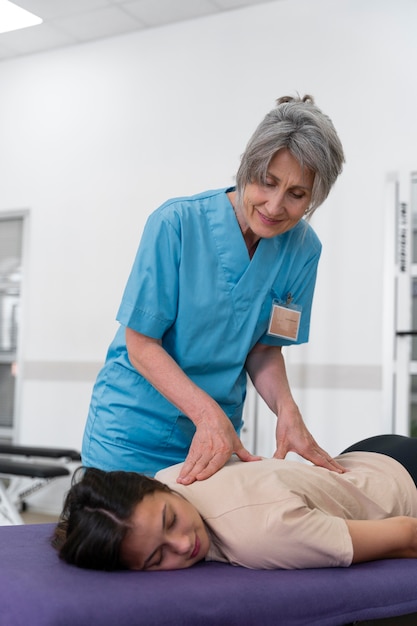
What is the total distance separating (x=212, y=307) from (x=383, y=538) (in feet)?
1.92

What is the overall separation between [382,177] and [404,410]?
1.15 metres

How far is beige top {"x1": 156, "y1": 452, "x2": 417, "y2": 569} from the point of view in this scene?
1.39 meters

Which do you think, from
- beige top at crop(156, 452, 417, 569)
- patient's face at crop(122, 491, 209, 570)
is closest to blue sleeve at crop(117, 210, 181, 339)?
beige top at crop(156, 452, 417, 569)

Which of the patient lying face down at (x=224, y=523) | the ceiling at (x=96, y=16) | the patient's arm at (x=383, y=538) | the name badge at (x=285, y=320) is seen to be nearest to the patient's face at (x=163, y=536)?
the patient lying face down at (x=224, y=523)

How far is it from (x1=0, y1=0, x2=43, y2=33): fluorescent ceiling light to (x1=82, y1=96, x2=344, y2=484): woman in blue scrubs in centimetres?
332

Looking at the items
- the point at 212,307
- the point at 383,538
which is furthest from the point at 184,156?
the point at 383,538

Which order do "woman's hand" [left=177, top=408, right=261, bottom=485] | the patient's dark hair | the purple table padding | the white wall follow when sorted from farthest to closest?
the white wall
"woman's hand" [left=177, top=408, right=261, bottom=485]
the patient's dark hair
the purple table padding

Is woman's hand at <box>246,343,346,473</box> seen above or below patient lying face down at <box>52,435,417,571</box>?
above

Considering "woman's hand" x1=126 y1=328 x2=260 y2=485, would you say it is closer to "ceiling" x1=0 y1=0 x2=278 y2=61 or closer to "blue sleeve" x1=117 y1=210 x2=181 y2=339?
"blue sleeve" x1=117 y1=210 x2=181 y2=339

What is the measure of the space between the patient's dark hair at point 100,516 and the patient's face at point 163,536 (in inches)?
0.6

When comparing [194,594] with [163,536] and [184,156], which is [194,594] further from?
[184,156]

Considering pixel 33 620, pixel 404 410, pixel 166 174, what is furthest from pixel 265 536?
pixel 166 174

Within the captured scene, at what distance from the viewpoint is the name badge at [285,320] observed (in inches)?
72.7

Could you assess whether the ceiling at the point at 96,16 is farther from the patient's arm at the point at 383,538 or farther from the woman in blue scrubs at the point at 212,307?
the patient's arm at the point at 383,538
